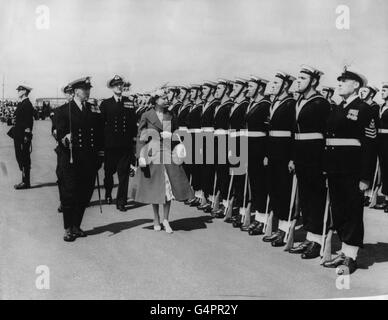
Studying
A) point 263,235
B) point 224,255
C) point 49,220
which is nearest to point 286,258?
point 224,255

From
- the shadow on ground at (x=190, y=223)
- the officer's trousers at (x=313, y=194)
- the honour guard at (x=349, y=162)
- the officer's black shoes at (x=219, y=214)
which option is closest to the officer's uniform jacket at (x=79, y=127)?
the shadow on ground at (x=190, y=223)

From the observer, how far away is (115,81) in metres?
11.0

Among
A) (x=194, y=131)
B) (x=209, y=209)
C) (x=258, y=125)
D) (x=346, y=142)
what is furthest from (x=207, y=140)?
(x=346, y=142)

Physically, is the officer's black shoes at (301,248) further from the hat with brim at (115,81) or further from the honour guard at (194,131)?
the hat with brim at (115,81)

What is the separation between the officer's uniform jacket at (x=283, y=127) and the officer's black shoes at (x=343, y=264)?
1.53m

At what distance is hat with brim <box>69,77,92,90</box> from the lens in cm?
823

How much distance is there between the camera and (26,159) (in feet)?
41.9

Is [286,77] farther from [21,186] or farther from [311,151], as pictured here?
[21,186]

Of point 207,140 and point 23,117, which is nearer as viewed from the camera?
point 207,140

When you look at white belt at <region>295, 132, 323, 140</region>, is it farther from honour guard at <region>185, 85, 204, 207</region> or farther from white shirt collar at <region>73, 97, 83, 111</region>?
honour guard at <region>185, 85, 204, 207</region>

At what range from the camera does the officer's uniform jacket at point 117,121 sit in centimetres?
1112

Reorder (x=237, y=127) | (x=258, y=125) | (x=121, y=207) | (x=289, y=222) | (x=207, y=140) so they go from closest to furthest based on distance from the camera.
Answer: (x=289, y=222), (x=258, y=125), (x=237, y=127), (x=207, y=140), (x=121, y=207)

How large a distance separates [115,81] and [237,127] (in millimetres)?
2958

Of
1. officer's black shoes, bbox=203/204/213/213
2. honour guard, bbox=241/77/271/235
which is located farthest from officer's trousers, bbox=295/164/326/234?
officer's black shoes, bbox=203/204/213/213
